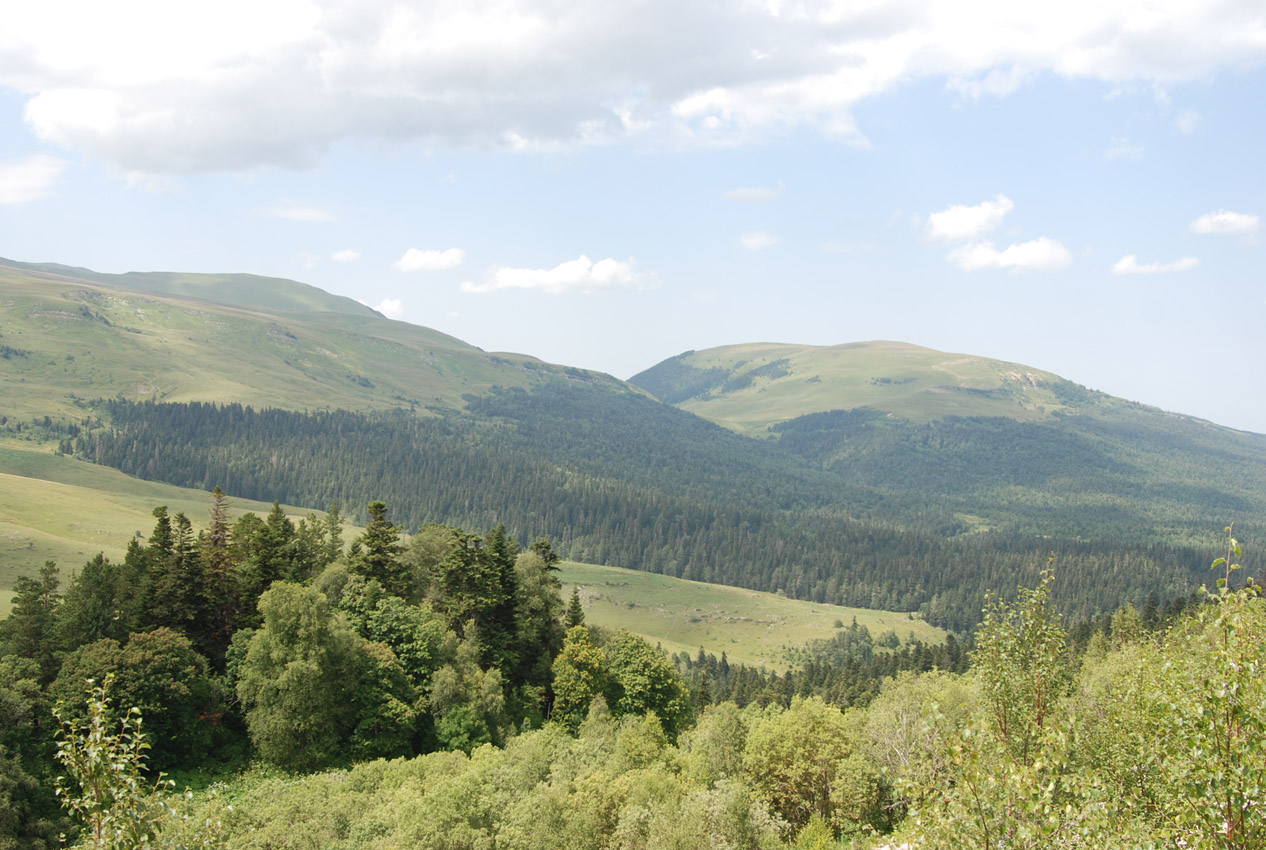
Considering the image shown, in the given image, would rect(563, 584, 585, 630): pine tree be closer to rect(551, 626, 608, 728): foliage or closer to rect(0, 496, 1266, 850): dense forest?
rect(0, 496, 1266, 850): dense forest

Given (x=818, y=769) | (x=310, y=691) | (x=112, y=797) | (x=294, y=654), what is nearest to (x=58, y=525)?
(x=294, y=654)

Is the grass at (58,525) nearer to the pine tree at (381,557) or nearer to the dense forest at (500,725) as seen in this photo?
the pine tree at (381,557)

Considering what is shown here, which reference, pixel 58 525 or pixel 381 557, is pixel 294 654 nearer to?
pixel 381 557

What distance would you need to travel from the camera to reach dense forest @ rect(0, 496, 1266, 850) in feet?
57.6

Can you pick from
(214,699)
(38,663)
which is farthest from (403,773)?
(38,663)

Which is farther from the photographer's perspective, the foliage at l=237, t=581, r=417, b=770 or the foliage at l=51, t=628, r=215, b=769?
the foliage at l=237, t=581, r=417, b=770

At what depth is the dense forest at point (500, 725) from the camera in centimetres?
1756

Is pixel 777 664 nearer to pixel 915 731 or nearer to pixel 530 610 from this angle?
pixel 530 610

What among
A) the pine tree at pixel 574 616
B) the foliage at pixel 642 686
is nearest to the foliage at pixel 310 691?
the foliage at pixel 642 686

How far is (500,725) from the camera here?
2571 inches

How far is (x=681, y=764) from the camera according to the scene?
5341 centimetres

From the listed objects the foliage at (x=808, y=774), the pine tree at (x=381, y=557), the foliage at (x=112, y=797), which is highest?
the foliage at (x=112, y=797)

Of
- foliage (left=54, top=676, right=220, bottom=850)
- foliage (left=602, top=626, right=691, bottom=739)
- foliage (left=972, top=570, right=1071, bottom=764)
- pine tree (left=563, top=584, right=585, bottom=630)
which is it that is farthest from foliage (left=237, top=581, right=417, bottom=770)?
foliage (left=972, top=570, right=1071, bottom=764)

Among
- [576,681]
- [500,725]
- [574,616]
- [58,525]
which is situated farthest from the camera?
[58,525]
